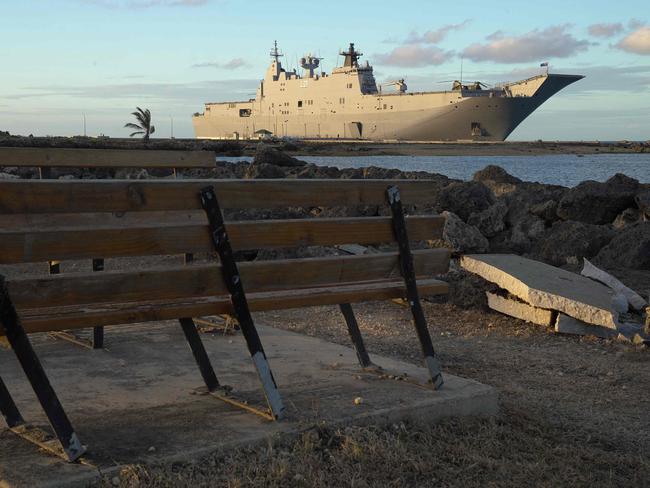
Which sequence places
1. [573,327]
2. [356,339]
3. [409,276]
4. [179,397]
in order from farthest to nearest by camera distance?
[573,327] → [356,339] → [409,276] → [179,397]

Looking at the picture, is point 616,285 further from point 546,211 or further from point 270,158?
point 270,158

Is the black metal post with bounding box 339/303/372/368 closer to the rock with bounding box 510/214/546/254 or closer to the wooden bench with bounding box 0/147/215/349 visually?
the wooden bench with bounding box 0/147/215/349

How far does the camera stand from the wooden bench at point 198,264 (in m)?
2.87

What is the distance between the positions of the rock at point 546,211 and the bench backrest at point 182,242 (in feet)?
27.7

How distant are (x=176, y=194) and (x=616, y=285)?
4802mm

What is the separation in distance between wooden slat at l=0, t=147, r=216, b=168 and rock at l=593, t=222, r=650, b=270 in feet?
15.5

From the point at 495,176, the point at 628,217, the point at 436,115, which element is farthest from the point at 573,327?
the point at 436,115

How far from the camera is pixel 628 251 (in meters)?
8.41

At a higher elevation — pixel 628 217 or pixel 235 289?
pixel 235 289

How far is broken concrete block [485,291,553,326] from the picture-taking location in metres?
6.18

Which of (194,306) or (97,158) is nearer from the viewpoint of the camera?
(194,306)

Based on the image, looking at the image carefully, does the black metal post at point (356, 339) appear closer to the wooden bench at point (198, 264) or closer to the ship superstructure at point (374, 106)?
the wooden bench at point (198, 264)

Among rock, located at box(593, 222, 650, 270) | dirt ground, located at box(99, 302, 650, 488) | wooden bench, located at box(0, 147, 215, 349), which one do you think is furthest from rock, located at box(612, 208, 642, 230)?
wooden bench, located at box(0, 147, 215, 349)

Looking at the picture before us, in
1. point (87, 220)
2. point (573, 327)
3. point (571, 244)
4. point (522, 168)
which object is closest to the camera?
point (87, 220)
